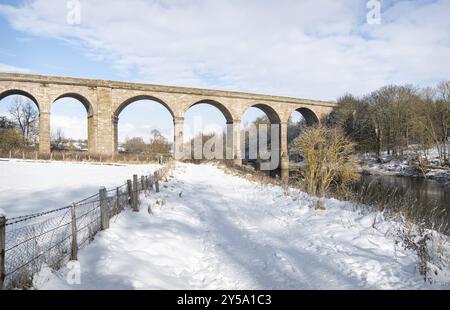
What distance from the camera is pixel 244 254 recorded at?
4.52m

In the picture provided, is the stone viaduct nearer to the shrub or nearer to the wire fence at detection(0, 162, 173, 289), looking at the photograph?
the shrub

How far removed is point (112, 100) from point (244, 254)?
2430 cm

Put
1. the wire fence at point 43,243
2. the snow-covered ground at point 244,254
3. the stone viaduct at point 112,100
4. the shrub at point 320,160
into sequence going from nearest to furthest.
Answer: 1. the wire fence at point 43,243
2. the snow-covered ground at point 244,254
3. the shrub at point 320,160
4. the stone viaduct at point 112,100

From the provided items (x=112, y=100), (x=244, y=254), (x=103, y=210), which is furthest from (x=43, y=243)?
(x=112, y=100)

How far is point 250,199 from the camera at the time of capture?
30.7ft

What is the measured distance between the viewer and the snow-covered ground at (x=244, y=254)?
3.50m

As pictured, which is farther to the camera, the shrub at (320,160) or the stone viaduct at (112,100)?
the stone viaduct at (112,100)

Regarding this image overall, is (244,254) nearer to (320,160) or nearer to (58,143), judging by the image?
(320,160)

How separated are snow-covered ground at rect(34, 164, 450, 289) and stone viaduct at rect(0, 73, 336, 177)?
2090cm

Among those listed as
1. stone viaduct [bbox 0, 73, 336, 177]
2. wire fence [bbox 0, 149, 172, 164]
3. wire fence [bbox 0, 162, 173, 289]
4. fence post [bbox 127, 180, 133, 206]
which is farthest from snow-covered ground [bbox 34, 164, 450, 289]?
stone viaduct [bbox 0, 73, 336, 177]

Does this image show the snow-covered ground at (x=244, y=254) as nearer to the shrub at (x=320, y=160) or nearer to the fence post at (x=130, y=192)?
the fence post at (x=130, y=192)

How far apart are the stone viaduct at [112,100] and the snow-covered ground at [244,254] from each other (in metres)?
20.9

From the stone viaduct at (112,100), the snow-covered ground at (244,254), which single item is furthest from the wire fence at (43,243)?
Answer: the stone viaduct at (112,100)
